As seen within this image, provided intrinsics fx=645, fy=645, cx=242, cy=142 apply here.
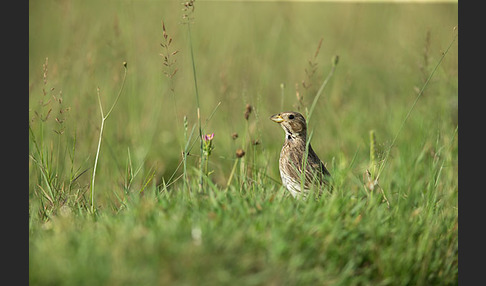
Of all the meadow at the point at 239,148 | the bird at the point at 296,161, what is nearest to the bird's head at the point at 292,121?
the bird at the point at 296,161

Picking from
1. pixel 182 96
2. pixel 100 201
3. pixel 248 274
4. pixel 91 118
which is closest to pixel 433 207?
pixel 248 274

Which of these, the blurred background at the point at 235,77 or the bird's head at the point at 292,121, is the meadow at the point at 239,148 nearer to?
the blurred background at the point at 235,77

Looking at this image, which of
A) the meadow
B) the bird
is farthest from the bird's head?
the meadow

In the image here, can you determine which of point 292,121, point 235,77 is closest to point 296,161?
point 292,121

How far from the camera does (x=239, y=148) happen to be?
17.2 ft

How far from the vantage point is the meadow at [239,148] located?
2.92 m

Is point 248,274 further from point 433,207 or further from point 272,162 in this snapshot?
point 272,162

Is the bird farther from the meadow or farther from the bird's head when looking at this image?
the meadow

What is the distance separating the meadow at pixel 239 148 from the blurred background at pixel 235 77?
0.10 feet

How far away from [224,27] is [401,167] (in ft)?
18.0

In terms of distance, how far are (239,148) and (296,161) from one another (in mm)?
794

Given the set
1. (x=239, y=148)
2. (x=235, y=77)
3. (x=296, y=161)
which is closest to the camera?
(x=296, y=161)

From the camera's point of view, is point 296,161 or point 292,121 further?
point 292,121

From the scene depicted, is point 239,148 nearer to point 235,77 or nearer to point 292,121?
point 292,121
